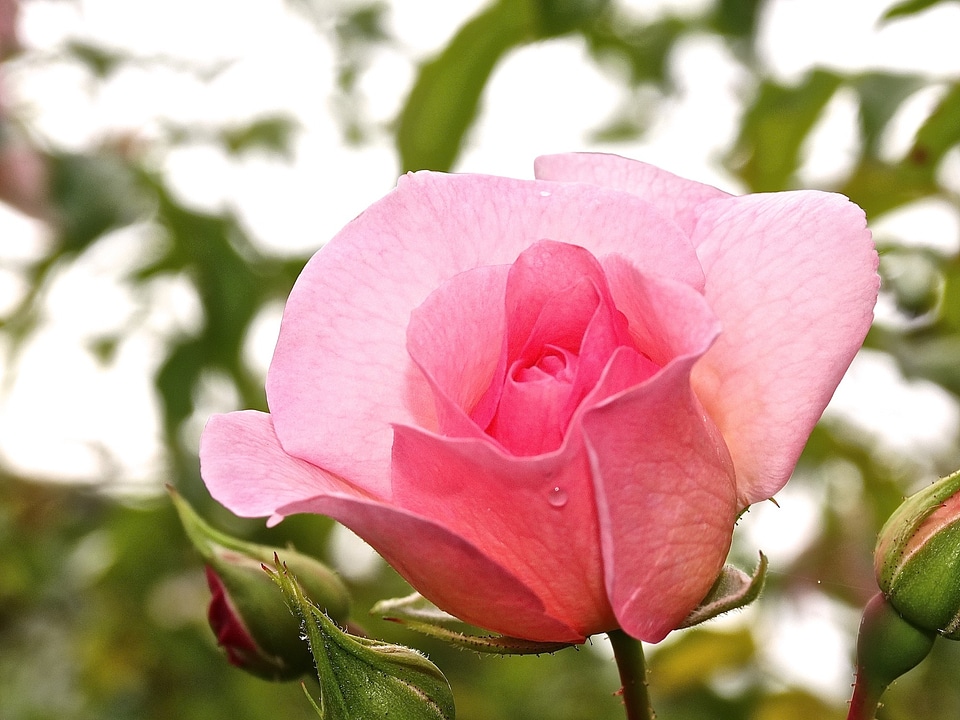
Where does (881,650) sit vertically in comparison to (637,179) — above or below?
below

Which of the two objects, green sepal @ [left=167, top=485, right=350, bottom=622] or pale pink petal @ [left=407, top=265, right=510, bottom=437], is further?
green sepal @ [left=167, top=485, right=350, bottom=622]

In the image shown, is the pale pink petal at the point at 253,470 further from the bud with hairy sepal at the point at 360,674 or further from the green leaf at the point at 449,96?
the green leaf at the point at 449,96

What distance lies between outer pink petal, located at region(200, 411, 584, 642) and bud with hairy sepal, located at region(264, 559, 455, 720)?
47 mm


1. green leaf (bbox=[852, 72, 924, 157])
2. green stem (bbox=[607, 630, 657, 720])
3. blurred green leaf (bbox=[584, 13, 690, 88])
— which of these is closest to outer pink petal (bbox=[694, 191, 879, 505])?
green stem (bbox=[607, 630, 657, 720])

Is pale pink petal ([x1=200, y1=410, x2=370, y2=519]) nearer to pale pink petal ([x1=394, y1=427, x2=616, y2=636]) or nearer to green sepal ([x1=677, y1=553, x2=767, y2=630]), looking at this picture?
pale pink petal ([x1=394, y1=427, x2=616, y2=636])

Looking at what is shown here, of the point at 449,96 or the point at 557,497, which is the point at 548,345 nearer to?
the point at 557,497

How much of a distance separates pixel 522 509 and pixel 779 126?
105cm

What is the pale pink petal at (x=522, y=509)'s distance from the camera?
0.44 m

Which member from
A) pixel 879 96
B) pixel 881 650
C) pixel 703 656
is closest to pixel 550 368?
pixel 881 650

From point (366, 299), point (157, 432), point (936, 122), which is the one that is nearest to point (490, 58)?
point (936, 122)

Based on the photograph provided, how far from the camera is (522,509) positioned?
0.46m

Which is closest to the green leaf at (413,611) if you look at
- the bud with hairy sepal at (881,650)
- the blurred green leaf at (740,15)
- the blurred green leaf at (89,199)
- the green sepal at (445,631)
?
the green sepal at (445,631)

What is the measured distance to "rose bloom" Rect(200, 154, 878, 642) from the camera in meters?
0.45

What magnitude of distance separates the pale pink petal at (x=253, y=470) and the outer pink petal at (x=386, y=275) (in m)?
0.01
